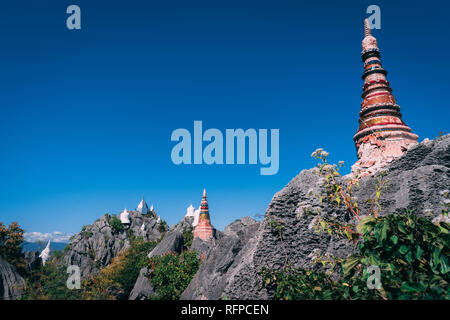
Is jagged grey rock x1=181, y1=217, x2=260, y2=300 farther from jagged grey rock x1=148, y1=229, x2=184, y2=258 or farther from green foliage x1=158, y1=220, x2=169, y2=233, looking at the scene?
green foliage x1=158, y1=220, x2=169, y2=233

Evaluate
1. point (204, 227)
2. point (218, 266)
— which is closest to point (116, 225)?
point (204, 227)

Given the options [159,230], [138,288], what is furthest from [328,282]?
[159,230]

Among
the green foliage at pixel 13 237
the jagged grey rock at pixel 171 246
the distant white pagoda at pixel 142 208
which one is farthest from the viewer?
the distant white pagoda at pixel 142 208

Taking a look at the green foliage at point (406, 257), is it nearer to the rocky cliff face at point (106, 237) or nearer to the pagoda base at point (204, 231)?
the pagoda base at point (204, 231)

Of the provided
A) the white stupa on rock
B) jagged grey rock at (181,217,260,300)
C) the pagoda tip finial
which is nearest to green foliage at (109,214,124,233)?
the white stupa on rock

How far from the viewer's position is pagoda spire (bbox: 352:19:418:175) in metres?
9.45

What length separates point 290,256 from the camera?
15.3ft

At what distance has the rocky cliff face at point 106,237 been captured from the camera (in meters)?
39.4

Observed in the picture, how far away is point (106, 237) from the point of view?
42469 millimetres

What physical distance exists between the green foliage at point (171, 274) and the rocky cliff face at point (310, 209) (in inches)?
267

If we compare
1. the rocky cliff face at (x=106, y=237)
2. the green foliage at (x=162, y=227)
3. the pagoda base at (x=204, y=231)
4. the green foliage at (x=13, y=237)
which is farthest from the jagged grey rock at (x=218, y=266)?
the green foliage at (x=162, y=227)

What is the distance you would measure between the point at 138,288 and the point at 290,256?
1007 cm

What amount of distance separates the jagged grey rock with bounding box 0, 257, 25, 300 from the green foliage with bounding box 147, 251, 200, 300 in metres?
4.71
